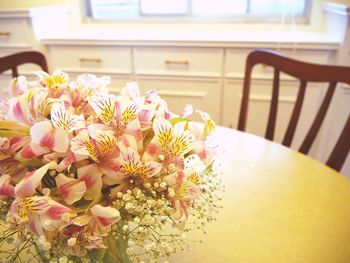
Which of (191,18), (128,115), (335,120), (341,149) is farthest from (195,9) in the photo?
(128,115)

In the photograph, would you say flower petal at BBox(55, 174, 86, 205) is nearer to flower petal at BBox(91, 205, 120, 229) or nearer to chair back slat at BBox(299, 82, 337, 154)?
flower petal at BBox(91, 205, 120, 229)

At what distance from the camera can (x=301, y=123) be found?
1.95 m

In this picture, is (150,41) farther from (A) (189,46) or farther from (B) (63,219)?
(B) (63,219)

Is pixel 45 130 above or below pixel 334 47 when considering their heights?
above

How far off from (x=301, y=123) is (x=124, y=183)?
5.76 feet

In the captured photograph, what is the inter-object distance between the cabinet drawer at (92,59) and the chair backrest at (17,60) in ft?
2.37

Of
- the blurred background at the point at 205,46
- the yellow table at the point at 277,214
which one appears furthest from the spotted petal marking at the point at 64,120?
the blurred background at the point at 205,46

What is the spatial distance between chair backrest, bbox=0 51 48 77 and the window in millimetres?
1188

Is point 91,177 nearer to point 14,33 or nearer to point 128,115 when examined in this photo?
point 128,115

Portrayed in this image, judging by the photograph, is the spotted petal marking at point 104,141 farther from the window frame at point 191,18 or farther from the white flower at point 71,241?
the window frame at point 191,18

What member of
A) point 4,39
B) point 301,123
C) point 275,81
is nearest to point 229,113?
point 301,123

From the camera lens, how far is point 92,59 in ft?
6.74

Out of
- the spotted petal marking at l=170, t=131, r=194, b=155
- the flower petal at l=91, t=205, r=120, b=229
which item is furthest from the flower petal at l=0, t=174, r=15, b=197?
the spotted petal marking at l=170, t=131, r=194, b=155

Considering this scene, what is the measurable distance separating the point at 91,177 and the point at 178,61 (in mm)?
1632
